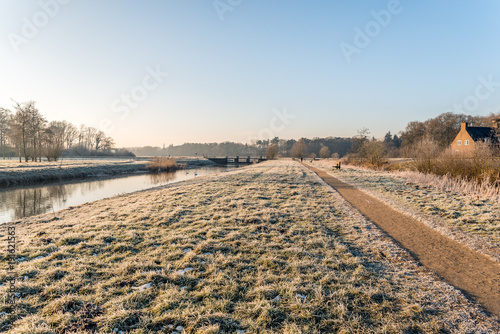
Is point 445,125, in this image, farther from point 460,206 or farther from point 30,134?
point 30,134

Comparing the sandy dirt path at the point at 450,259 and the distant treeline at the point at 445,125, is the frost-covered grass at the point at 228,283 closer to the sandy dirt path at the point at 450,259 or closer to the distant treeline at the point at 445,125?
the sandy dirt path at the point at 450,259

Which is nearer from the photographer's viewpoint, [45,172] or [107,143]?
[45,172]

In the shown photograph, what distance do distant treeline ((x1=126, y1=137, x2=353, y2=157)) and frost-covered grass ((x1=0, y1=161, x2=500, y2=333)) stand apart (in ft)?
252

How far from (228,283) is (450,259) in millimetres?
4476

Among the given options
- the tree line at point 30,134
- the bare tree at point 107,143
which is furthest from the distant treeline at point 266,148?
the tree line at point 30,134

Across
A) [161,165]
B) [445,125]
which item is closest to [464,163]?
[161,165]

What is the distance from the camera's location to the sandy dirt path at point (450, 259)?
11.5ft

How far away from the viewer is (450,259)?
461 cm

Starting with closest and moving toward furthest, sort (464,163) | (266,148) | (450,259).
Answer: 1. (450,259)
2. (464,163)
3. (266,148)

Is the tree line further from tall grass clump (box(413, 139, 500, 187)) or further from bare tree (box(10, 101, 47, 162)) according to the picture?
tall grass clump (box(413, 139, 500, 187))

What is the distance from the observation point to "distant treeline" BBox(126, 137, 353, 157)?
4176 inches

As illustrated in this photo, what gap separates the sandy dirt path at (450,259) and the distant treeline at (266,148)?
246 ft

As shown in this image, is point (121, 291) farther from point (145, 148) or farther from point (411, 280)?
point (145, 148)

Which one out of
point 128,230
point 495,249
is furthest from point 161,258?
point 495,249
